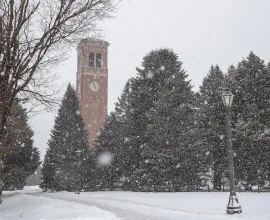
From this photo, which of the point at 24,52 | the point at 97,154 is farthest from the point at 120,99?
the point at 24,52

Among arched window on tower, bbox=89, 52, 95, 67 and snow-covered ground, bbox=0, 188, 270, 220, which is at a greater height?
arched window on tower, bbox=89, 52, 95, 67

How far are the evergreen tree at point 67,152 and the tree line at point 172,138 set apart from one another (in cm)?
13

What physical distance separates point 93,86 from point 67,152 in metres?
30.5

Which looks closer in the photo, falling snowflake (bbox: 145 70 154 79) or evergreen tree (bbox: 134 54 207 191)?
evergreen tree (bbox: 134 54 207 191)

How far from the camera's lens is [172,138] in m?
35.2

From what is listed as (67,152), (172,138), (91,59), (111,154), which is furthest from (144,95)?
(91,59)

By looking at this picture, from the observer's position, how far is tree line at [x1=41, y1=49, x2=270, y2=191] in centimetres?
3484

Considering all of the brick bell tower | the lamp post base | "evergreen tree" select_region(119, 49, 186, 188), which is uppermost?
the brick bell tower

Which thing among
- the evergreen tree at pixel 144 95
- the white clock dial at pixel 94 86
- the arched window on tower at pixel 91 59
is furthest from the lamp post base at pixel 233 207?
the arched window on tower at pixel 91 59

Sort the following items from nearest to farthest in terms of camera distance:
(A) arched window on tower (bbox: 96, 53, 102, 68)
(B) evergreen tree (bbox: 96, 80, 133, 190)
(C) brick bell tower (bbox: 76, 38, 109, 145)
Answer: (B) evergreen tree (bbox: 96, 80, 133, 190)
(C) brick bell tower (bbox: 76, 38, 109, 145)
(A) arched window on tower (bbox: 96, 53, 102, 68)

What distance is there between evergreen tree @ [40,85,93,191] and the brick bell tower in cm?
2075

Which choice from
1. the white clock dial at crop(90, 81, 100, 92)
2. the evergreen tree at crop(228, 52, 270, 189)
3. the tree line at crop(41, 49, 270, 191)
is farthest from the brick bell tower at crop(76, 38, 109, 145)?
the evergreen tree at crop(228, 52, 270, 189)

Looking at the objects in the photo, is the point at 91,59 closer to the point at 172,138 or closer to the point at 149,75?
the point at 149,75

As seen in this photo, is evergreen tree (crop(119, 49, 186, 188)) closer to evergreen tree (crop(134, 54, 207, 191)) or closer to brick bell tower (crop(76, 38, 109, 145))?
evergreen tree (crop(134, 54, 207, 191))
